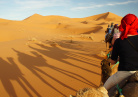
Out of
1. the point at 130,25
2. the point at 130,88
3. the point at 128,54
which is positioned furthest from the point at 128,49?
the point at 130,88

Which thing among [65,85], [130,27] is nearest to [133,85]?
[130,27]

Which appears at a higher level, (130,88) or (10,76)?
(130,88)

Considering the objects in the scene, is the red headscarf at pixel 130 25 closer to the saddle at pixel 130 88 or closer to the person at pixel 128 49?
the person at pixel 128 49

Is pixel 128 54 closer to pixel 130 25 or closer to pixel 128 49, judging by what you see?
pixel 128 49

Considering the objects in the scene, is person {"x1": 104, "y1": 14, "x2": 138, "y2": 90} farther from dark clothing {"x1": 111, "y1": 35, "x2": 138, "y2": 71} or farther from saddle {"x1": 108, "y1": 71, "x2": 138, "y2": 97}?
saddle {"x1": 108, "y1": 71, "x2": 138, "y2": 97}

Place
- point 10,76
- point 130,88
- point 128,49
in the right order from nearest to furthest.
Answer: point 130,88, point 128,49, point 10,76

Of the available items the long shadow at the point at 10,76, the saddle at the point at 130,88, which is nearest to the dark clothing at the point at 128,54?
the saddle at the point at 130,88

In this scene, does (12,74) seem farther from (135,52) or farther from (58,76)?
(135,52)

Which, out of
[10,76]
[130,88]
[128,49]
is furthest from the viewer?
[10,76]

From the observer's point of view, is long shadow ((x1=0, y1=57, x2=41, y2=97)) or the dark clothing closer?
the dark clothing

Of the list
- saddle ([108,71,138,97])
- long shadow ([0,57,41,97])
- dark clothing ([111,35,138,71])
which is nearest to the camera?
saddle ([108,71,138,97])

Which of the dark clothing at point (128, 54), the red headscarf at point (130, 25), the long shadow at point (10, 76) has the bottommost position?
the long shadow at point (10, 76)

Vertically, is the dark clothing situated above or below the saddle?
above

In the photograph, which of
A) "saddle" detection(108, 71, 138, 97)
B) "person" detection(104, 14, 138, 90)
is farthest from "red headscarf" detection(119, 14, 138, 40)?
"saddle" detection(108, 71, 138, 97)
